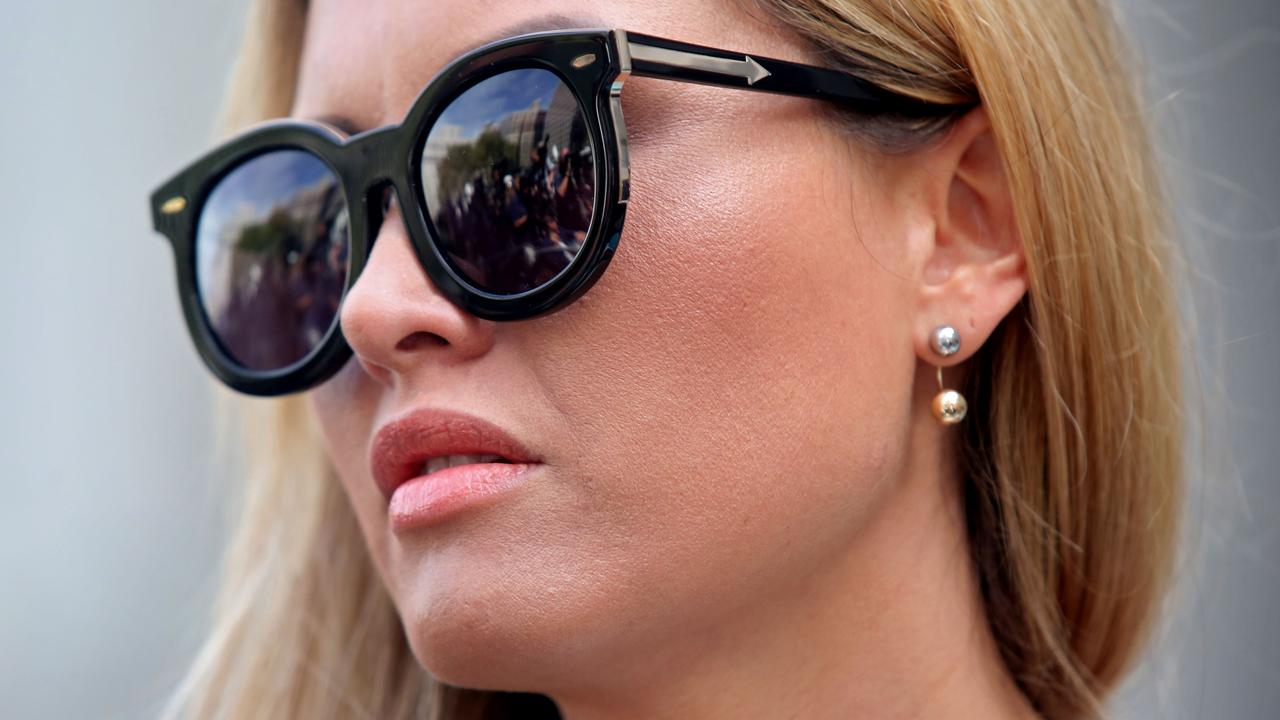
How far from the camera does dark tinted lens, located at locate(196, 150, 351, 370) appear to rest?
70.7 inches

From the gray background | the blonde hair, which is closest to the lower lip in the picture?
the blonde hair

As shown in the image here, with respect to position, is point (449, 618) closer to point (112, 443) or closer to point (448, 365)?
point (448, 365)

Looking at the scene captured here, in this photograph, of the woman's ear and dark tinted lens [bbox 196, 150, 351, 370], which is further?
dark tinted lens [bbox 196, 150, 351, 370]

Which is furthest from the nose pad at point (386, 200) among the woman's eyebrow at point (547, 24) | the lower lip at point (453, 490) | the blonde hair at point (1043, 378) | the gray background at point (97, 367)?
the gray background at point (97, 367)

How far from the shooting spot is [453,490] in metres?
1.51

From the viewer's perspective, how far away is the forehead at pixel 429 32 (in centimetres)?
150

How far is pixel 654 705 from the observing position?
1.63 m

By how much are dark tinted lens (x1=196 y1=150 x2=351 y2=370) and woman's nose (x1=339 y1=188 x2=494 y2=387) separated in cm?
23

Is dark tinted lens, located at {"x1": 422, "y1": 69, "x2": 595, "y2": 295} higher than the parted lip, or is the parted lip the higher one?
dark tinted lens, located at {"x1": 422, "y1": 69, "x2": 595, "y2": 295}

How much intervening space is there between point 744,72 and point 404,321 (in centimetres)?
51

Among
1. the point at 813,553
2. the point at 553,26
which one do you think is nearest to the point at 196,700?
the point at 813,553

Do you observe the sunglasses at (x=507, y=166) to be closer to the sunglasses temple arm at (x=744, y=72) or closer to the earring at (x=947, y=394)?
the sunglasses temple arm at (x=744, y=72)

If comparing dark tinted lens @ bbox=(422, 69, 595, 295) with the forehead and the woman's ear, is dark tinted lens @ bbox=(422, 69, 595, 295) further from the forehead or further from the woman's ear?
the woman's ear

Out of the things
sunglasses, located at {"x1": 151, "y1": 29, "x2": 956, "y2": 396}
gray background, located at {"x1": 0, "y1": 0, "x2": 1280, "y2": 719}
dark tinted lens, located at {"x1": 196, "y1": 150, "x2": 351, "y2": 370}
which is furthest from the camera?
gray background, located at {"x1": 0, "y1": 0, "x2": 1280, "y2": 719}
